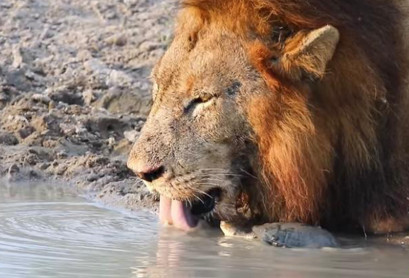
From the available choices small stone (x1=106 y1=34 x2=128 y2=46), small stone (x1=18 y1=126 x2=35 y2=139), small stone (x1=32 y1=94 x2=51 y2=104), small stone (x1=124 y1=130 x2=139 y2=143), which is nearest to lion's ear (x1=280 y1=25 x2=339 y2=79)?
small stone (x1=124 y1=130 x2=139 y2=143)

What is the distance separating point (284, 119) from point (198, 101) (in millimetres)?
404

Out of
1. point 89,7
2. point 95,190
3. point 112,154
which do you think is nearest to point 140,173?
point 95,190

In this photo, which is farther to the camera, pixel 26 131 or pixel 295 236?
pixel 26 131

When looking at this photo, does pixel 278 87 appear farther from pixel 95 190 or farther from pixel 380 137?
pixel 95 190

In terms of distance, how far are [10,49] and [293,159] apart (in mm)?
4094

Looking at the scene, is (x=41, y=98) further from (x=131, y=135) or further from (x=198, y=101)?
(x=198, y=101)

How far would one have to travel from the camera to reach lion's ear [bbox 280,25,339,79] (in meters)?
5.32

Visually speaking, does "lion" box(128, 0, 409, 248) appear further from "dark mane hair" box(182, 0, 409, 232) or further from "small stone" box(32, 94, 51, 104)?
"small stone" box(32, 94, 51, 104)

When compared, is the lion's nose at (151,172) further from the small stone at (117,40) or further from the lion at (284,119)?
the small stone at (117,40)

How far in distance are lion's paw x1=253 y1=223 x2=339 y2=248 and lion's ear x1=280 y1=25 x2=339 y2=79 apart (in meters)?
0.65

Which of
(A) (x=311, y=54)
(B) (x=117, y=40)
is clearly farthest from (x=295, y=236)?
(B) (x=117, y=40)

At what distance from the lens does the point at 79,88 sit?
8.49 meters

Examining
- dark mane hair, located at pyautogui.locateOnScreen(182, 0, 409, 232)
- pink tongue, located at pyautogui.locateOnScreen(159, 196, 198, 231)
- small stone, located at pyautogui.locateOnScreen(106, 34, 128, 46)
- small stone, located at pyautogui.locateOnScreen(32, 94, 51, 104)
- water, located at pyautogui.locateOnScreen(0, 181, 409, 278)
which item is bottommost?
water, located at pyautogui.locateOnScreen(0, 181, 409, 278)

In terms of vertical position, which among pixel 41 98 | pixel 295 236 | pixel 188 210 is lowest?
pixel 295 236
